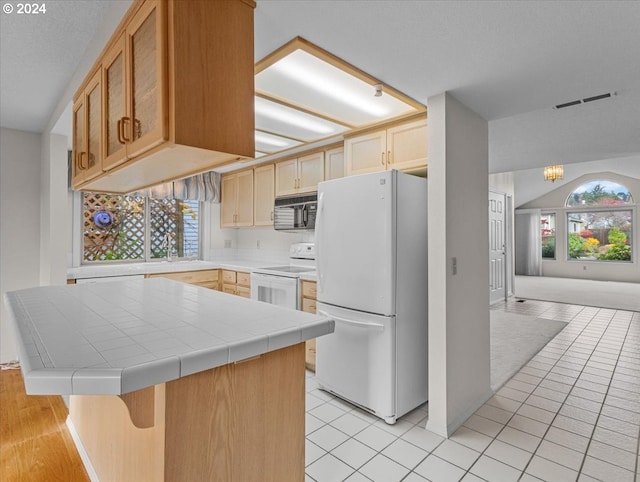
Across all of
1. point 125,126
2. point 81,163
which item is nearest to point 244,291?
point 81,163

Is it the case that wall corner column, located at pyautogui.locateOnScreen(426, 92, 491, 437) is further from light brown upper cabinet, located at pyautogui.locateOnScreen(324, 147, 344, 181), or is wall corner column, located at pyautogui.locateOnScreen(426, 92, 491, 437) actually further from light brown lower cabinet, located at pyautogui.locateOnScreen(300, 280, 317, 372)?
light brown upper cabinet, located at pyautogui.locateOnScreen(324, 147, 344, 181)

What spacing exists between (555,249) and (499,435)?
A: 9.95m

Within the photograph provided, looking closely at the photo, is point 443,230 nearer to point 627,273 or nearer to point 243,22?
point 243,22

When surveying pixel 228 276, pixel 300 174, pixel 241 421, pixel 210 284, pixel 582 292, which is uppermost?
pixel 300 174

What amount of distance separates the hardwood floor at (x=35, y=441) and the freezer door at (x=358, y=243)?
182 centimetres

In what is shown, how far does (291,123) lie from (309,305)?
5.11 ft

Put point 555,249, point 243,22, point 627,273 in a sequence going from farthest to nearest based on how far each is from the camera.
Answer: point 555,249
point 627,273
point 243,22

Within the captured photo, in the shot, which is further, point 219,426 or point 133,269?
point 133,269

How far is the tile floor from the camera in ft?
6.04

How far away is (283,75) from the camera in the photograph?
6.47ft

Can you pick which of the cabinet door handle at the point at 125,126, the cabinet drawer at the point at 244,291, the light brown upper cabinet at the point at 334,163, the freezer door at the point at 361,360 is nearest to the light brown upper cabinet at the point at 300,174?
the light brown upper cabinet at the point at 334,163

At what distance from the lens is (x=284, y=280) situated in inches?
130

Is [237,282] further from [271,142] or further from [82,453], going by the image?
[82,453]

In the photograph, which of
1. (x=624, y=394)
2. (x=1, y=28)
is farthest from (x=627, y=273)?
(x=1, y=28)
